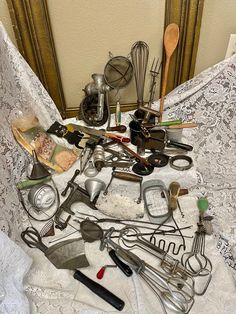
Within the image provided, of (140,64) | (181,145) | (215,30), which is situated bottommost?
(181,145)

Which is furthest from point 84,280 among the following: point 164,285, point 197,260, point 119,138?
point 119,138

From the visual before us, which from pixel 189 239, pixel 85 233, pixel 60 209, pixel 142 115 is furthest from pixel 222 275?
pixel 142 115

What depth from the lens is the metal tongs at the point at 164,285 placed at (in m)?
0.66

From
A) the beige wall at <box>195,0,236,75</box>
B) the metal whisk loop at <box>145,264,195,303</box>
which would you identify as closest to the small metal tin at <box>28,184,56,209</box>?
the metal whisk loop at <box>145,264,195,303</box>

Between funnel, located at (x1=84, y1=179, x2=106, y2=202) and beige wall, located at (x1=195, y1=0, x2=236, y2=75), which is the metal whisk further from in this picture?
funnel, located at (x1=84, y1=179, x2=106, y2=202)

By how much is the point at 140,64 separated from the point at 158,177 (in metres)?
0.46

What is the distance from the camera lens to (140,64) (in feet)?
3.51

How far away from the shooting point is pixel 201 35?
1047mm

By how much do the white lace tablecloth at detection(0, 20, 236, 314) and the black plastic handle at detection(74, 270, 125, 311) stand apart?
1 centimetres

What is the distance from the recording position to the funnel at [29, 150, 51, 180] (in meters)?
0.88

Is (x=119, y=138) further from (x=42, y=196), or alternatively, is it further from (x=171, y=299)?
(x=171, y=299)

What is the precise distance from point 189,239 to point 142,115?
50cm

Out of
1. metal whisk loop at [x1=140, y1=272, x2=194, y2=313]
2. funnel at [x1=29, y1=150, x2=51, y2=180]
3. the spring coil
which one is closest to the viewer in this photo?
metal whisk loop at [x1=140, y1=272, x2=194, y2=313]

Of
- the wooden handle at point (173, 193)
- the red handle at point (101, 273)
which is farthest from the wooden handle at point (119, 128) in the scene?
the red handle at point (101, 273)
